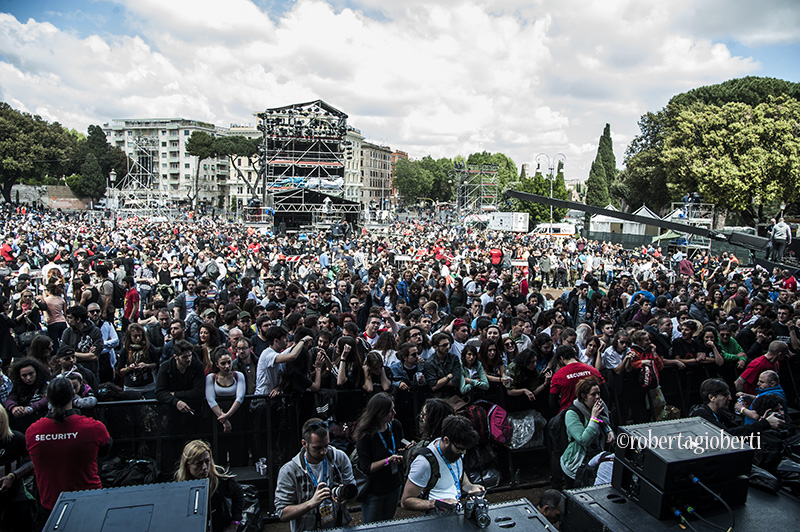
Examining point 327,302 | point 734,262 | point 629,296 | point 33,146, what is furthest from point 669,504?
point 33,146

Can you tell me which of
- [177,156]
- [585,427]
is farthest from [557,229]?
[177,156]

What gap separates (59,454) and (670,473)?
12.4ft

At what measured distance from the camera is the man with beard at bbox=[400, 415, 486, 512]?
3.21m

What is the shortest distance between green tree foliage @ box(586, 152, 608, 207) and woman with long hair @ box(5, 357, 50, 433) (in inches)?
2675

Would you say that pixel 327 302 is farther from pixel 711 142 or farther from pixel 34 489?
pixel 711 142

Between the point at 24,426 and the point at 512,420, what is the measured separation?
4.57m

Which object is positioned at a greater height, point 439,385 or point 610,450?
point 439,385

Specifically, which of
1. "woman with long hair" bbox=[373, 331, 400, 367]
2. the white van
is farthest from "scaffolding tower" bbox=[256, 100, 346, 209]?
"woman with long hair" bbox=[373, 331, 400, 367]

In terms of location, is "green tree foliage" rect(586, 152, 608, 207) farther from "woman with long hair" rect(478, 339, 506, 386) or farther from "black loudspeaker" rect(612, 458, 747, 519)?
"black loudspeaker" rect(612, 458, 747, 519)

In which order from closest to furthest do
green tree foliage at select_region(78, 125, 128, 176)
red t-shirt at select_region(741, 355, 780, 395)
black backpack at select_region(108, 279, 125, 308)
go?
red t-shirt at select_region(741, 355, 780, 395)
black backpack at select_region(108, 279, 125, 308)
green tree foliage at select_region(78, 125, 128, 176)

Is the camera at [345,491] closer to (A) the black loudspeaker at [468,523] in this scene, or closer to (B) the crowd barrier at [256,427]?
(A) the black loudspeaker at [468,523]

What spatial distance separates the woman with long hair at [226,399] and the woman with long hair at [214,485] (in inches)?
55.2

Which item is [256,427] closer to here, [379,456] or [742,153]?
[379,456]

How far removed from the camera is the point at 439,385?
5.23 m
